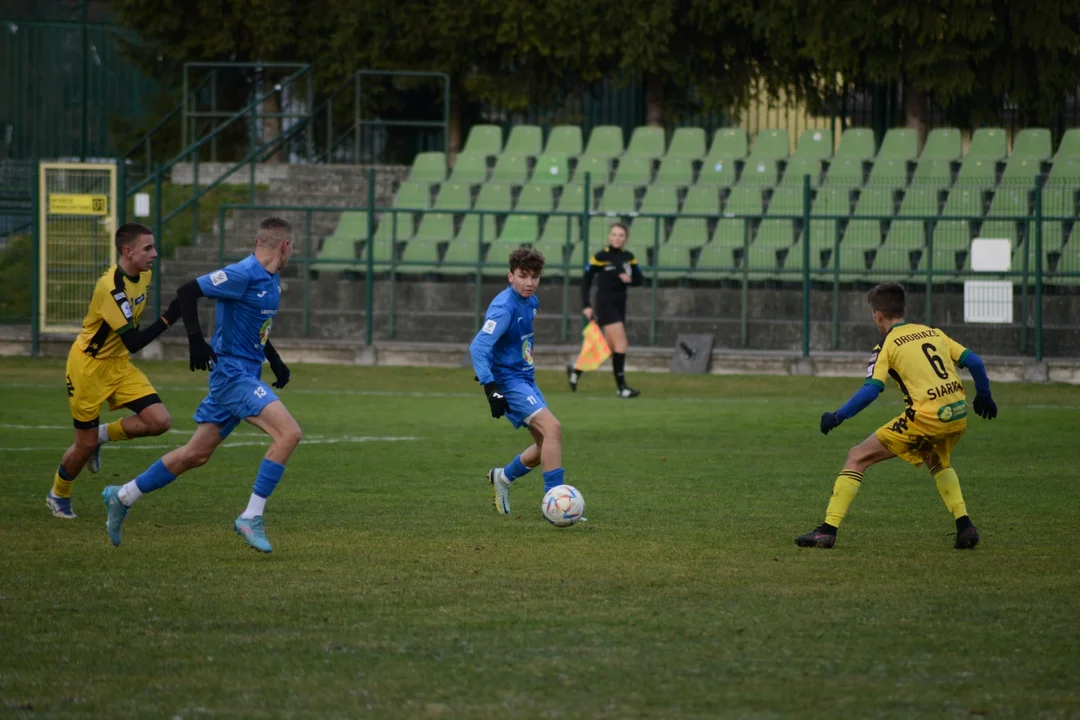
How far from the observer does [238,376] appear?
8.57 meters

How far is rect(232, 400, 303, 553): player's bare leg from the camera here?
27.1 ft

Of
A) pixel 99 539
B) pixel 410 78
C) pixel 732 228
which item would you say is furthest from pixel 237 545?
pixel 410 78

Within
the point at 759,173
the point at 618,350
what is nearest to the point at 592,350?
the point at 618,350

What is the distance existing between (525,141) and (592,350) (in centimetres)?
895

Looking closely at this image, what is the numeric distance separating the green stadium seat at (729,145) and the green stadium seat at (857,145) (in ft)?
5.48

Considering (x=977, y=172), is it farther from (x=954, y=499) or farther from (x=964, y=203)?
(x=954, y=499)

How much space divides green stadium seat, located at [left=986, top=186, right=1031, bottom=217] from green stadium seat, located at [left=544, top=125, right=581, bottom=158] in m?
7.49

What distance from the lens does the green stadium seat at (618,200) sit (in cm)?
2594

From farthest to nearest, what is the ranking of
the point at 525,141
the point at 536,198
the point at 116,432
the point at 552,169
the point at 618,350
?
the point at 525,141
the point at 552,169
the point at 536,198
the point at 618,350
the point at 116,432

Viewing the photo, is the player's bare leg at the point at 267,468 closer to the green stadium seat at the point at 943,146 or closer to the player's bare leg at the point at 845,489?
the player's bare leg at the point at 845,489

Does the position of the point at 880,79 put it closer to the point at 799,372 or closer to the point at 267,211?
the point at 799,372

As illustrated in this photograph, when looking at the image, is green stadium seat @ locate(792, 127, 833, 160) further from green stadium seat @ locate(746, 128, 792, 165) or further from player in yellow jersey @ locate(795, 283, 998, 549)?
player in yellow jersey @ locate(795, 283, 998, 549)

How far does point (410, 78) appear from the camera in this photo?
29.8 meters

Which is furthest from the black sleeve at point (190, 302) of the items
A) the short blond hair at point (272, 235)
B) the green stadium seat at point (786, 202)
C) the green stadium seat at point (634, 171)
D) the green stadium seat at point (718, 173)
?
the green stadium seat at point (634, 171)
